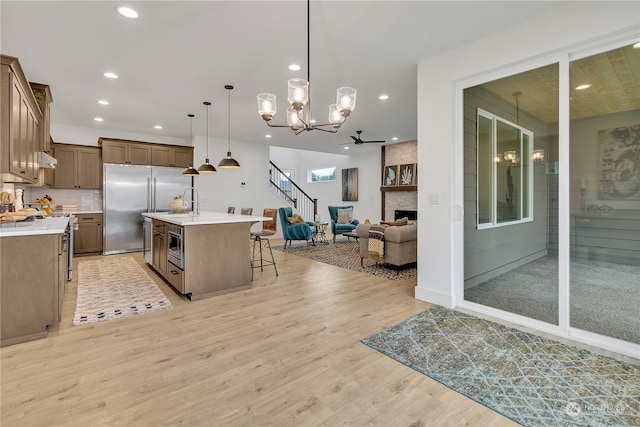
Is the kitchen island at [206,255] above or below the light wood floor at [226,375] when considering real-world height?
above

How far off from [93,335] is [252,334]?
140 cm

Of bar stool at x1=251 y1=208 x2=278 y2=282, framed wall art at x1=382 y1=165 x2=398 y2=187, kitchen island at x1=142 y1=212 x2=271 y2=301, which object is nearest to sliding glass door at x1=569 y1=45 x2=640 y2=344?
kitchen island at x1=142 y1=212 x2=271 y2=301

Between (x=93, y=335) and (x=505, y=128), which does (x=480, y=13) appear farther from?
(x=93, y=335)

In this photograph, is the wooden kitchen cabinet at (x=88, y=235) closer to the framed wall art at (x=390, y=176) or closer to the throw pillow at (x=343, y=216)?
the throw pillow at (x=343, y=216)

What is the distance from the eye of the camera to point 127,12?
104 inches

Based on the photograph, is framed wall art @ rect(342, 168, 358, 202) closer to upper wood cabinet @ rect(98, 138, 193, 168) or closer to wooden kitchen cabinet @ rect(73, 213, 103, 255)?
upper wood cabinet @ rect(98, 138, 193, 168)

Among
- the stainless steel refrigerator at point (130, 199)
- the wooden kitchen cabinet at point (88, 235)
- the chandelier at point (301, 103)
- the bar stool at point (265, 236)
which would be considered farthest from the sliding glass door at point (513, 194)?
the wooden kitchen cabinet at point (88, 235)

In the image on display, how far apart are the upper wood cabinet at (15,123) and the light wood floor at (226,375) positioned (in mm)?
1592

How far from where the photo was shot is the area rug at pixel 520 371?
1.67 metres

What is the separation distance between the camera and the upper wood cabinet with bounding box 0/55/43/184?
2697 mm

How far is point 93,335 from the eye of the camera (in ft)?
8.69

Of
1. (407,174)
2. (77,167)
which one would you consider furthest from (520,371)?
(77,167)

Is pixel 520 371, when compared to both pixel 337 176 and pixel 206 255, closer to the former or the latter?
pixel 206 255

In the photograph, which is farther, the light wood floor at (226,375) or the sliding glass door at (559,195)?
the sliding glass door at (559,195)
